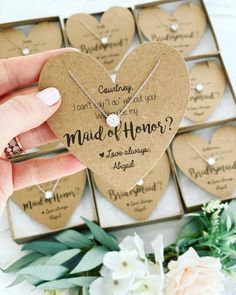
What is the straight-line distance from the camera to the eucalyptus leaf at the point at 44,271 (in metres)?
1.08

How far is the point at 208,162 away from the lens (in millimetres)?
1228

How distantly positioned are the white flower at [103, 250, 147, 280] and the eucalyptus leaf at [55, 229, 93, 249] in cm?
14

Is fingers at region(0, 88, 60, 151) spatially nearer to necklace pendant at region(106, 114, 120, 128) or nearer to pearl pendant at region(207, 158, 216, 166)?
necklace pendant at region(106, 114, 120, 128)

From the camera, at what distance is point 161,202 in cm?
120

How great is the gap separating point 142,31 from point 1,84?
0.50m

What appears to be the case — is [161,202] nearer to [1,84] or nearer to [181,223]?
[181,223]

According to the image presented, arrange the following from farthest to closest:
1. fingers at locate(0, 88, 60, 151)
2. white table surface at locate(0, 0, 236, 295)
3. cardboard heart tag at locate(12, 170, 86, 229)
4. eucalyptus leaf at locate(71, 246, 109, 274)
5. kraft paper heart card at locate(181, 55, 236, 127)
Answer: white table surface at locate(0, 0, 236, 295) → kraft paper heart card at locate(181, 55, 236, 127) → cardboard heart tag at locate(12, 170, 86, 229) → eucalyptus leaf at locate(71, 246, 109, 274) → fingers at locate(0, 88, 60, 151)

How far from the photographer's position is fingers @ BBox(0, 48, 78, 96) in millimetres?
972

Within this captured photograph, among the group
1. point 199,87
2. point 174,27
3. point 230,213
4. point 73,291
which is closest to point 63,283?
point 73,291

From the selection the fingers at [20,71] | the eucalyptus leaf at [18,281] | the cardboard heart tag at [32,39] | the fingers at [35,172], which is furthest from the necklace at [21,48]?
the eucalyptus leaf at [18,281]

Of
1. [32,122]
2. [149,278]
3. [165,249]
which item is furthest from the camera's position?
[165,249]

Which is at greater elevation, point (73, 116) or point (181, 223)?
point (73, 116)

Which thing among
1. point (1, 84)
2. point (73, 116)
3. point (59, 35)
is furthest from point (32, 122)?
point (59, 35)

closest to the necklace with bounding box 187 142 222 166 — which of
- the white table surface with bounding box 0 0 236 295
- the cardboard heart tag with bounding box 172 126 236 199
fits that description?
the cardboard heart tag with bounding box 172 126 236 199
